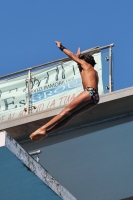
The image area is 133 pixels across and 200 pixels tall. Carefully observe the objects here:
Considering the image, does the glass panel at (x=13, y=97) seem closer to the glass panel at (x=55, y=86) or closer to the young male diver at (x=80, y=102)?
the glass panel at (x=55, y=86)

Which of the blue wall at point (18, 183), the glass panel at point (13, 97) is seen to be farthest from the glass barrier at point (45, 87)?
the blue wall at point (18, 183)

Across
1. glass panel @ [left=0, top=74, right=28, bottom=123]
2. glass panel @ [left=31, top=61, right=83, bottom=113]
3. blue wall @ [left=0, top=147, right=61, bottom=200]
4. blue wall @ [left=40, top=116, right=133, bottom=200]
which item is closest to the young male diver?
blue wall @ [left=0, top=147, right=61, bottom=200]

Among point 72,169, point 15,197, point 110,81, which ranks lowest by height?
point 15,197

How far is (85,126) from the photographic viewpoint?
13.4 metres

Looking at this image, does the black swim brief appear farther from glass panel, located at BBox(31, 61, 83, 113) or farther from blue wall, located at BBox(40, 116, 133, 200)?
glass panel, located at BBox(31, 61, 83, 113)

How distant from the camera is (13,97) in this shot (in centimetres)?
1423

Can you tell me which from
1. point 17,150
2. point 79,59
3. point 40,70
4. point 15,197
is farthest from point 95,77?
point 40,70

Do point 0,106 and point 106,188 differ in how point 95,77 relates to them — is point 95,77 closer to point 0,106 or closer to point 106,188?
point 106,188

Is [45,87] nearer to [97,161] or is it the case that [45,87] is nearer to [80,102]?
[97,161]

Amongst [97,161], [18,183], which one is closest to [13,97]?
[97,161]

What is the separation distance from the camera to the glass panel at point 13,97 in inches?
549

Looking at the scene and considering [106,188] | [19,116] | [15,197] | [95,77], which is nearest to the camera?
[95,77]

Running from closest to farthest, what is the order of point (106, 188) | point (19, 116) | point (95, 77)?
point (95, 77) → point (106, 188) → point (19, 116)

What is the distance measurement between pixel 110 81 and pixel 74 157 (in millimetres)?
1753
